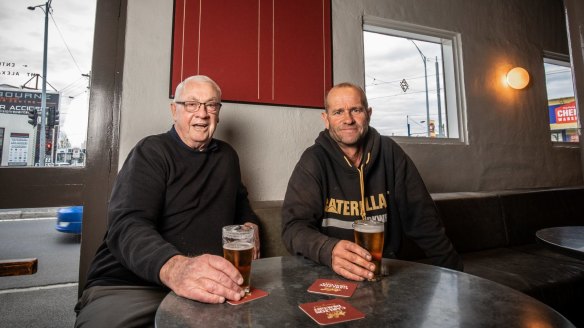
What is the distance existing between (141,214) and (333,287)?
33.7 inches

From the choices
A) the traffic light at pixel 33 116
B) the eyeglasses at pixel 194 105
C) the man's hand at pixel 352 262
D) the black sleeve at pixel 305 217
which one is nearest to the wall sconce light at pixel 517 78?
the black sleeve at pixel 305 217

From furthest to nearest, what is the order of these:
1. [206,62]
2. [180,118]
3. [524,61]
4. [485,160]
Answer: [524,61] < [485,160] < [206,62] < [180,118]

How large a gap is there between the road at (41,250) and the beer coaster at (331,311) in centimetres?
388

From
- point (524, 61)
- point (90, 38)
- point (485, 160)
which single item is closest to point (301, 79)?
point (90, 38)

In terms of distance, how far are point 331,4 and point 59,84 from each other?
2.13 metres

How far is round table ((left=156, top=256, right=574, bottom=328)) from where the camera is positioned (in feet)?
2.20

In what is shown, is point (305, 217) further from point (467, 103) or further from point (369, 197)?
point (467, 103)

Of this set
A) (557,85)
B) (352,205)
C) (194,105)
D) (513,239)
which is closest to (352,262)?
(352,205)

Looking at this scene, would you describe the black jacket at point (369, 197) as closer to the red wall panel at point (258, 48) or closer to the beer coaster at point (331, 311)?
the beer coaster at point (331, 311)

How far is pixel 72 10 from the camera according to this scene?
6.61ft

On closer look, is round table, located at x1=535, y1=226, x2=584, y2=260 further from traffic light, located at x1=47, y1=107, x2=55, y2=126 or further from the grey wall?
traffic light, located at x1=47, y1=107, x2=55, y2=126

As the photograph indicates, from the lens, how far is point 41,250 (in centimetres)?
457

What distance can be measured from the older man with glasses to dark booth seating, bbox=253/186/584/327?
1.35ft

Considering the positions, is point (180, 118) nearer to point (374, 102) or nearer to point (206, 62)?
point (206, 62)
